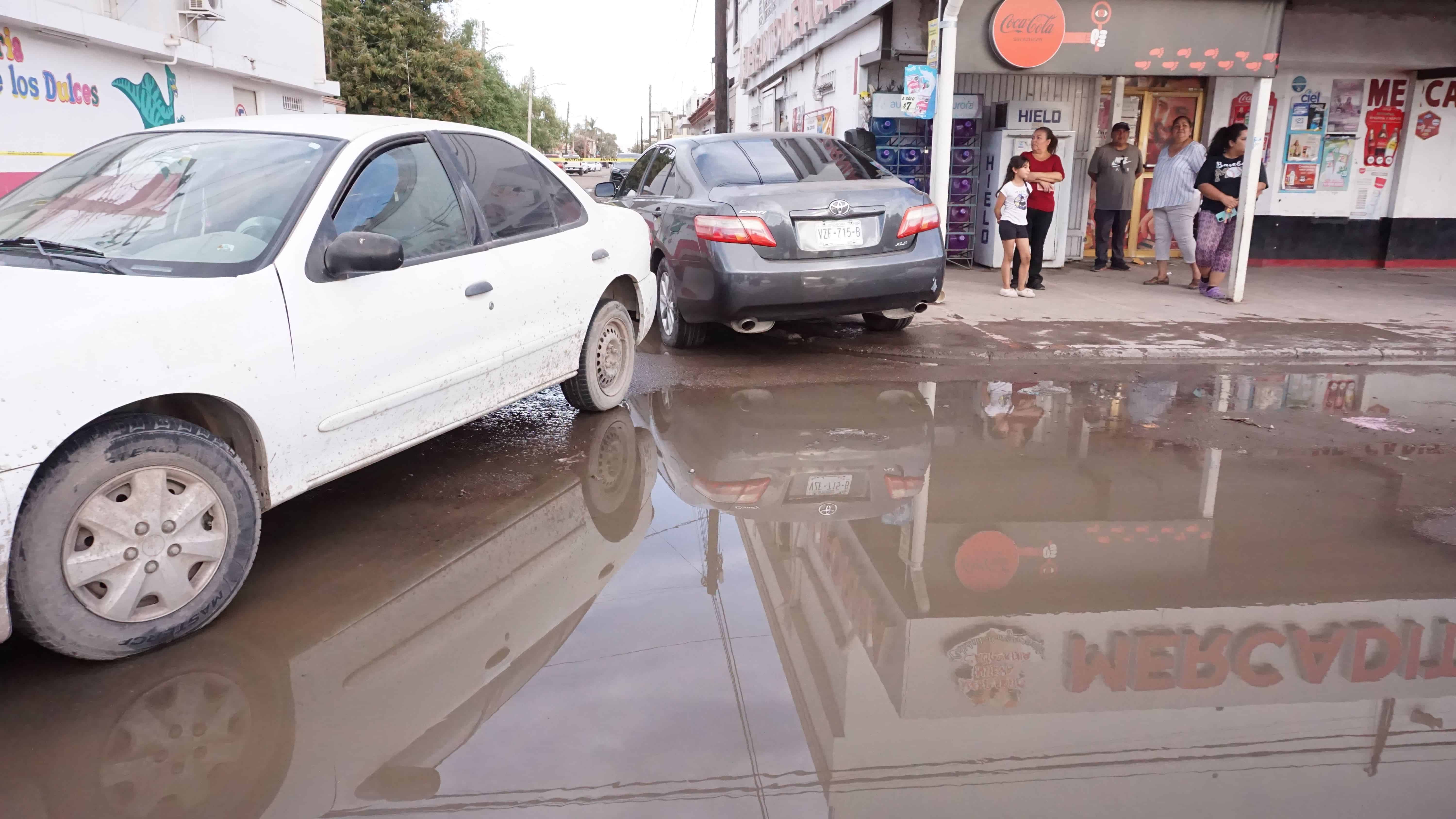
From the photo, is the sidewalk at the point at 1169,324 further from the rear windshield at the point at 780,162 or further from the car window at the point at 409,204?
the car window at the point at 409,204

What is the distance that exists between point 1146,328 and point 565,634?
713 cm

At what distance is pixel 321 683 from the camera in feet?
10.3

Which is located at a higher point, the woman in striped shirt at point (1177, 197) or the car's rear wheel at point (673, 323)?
the woman in striped shirt at point (1177, 197)

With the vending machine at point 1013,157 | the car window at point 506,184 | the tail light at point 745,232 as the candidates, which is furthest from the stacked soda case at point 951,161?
the car window at point 506,184

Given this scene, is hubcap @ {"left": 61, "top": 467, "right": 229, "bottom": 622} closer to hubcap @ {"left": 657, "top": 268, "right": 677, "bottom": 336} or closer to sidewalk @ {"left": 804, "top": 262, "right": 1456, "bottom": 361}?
hubcap @ {"left": 657, "top": 268, "right": 677, "bottom": 336}

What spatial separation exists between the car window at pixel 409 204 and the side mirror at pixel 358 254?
24 cm

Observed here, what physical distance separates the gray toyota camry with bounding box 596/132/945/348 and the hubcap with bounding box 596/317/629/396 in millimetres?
1198

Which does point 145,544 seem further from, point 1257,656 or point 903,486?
point 1257,656

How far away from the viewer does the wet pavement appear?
Answer: 2670 millimetres

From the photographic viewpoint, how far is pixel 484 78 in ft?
165

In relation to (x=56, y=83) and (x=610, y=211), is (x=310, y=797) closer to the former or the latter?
(x=610, y=211)

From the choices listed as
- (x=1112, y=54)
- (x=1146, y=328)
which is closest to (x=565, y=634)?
(x=1146, y=328)

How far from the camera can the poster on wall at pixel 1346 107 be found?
13.7 meters

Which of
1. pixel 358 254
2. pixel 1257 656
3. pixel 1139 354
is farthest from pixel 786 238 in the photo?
pixel 1257 656
